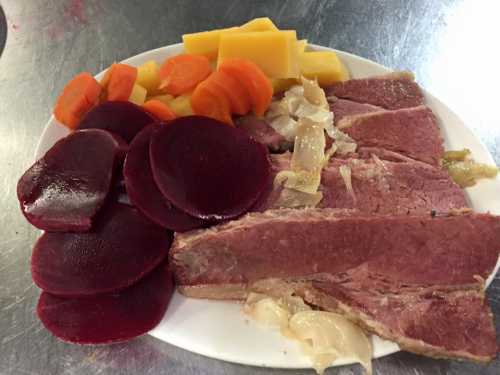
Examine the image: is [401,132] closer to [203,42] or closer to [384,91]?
[384,91]

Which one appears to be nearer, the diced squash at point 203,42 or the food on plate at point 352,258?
the food on plate at point 352,258

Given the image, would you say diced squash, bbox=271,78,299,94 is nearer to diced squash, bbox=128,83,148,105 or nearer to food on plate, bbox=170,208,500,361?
diced squash, bbox=128,83,148,105

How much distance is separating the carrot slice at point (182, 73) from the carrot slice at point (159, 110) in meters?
0.14

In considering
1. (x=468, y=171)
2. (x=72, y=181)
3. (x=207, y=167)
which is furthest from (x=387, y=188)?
(x=72, y=181)

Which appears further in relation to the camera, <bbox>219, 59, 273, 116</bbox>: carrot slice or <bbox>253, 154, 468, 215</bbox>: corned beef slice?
<bbox>219, 59, 273, 116</bbox>: carrot slice

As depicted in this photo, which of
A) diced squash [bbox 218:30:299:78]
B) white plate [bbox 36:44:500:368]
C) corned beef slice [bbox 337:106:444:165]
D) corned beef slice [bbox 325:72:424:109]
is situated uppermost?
diced squash [bbox 218:30:299:78]

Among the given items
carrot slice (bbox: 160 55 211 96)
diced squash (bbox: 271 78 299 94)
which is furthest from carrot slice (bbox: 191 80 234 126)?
diced squash (bbox: 271 78 299 94)

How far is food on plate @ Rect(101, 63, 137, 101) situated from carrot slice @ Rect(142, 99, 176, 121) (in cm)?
13

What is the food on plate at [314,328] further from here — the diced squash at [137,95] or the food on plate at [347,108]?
the diced squash at [137,95]

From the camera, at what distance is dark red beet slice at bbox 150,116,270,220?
7.47 feet

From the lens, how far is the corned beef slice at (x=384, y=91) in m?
2.94

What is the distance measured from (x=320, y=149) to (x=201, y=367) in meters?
1.27

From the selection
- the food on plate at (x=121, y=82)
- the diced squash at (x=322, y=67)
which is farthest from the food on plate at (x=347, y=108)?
the food on plate at (x=121, y=82)

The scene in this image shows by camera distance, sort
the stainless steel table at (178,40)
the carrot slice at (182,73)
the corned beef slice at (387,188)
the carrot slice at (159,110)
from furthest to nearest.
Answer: the stainless steel table at (178,40), the carrot slice at (182,73), the carrot slice at (159,110), the corned beef slice at (387,188)
